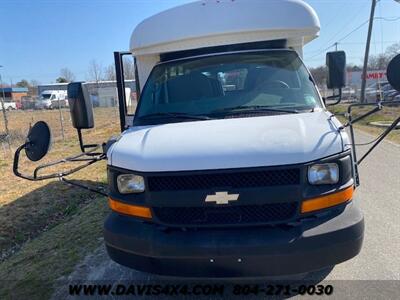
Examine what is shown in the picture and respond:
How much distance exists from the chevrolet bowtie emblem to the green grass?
1946 millimetres

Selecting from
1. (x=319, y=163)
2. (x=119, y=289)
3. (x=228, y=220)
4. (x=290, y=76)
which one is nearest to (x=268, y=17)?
(x=290, y=76)

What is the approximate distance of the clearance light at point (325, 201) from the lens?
9.14 feet

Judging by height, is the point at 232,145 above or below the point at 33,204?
above

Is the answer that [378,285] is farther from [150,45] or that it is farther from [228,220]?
[150,45]

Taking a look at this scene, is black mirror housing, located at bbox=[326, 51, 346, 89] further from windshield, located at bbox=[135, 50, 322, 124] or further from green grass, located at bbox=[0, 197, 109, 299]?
green grass, located at bbox=[0, 197, 109, 299]

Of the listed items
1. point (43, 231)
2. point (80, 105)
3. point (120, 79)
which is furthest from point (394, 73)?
point (43, 231)

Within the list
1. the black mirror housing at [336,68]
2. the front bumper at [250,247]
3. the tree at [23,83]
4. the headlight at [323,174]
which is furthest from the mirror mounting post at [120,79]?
the tree at [23,83]

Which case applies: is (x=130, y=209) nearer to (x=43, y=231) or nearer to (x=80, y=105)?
(x=80, y=105)

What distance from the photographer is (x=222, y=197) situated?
2.79 m

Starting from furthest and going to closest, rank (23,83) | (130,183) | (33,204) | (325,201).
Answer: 1. (23,83)
2. (33,204)
3. (130,183)
4. (325,201)

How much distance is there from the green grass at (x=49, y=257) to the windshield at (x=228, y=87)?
178 centimetres

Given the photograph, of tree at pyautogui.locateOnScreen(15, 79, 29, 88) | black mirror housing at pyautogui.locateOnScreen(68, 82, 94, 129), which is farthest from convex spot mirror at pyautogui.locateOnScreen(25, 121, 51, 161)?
tree at pyautogui.locateOnScreen(15, 79, 29, 88)

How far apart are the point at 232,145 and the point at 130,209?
3.06 ft

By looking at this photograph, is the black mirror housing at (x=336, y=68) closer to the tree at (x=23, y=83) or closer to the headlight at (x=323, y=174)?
the headlight at (x=323, y=174)
